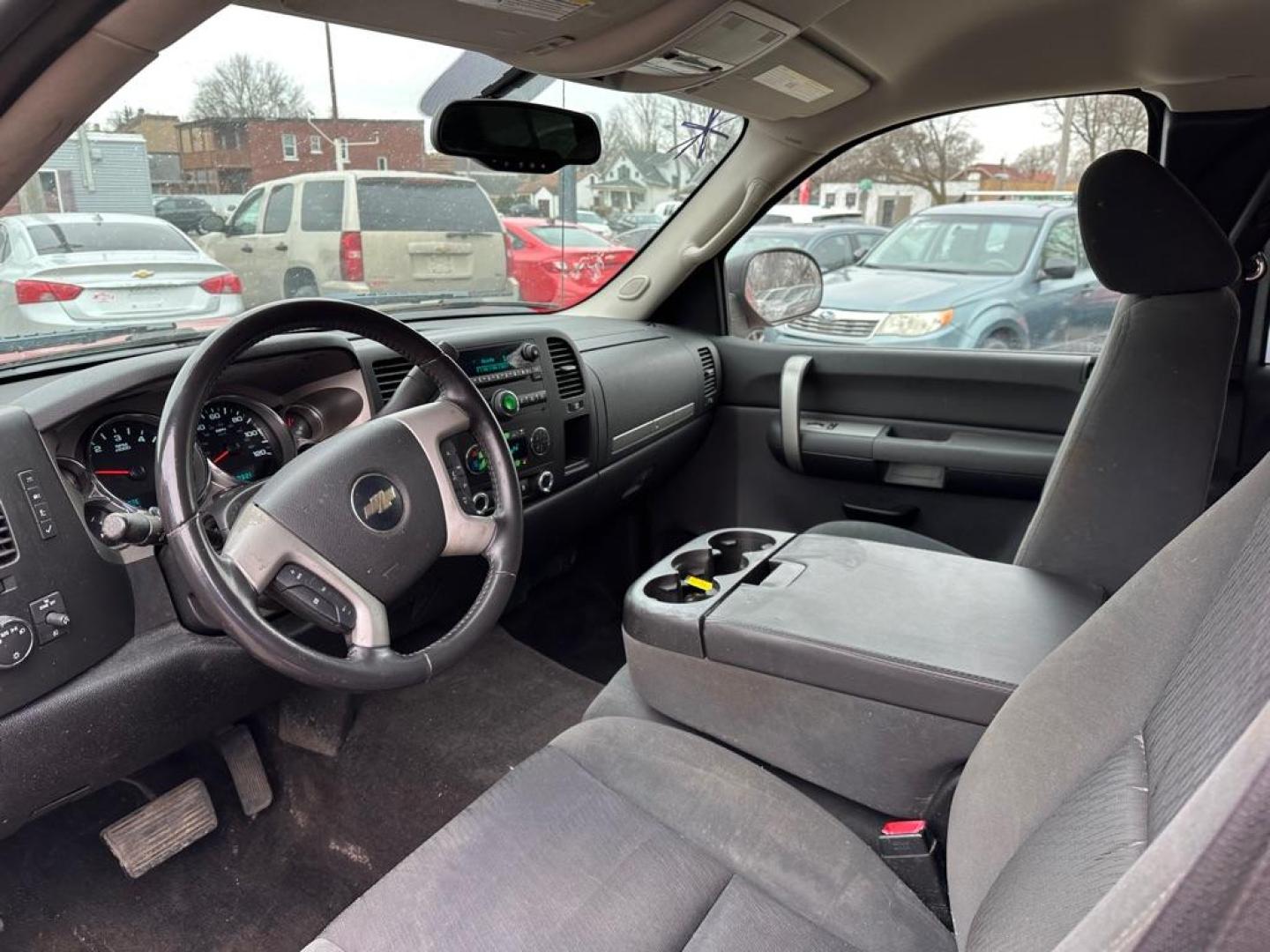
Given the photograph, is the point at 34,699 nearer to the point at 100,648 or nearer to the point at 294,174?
the point at 100,648

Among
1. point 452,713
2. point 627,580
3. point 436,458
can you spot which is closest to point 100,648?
point 436,458

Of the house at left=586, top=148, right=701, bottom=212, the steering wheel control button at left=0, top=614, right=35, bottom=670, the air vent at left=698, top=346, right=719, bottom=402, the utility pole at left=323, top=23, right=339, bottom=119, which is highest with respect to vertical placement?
the utility pole at left=323, top=23, right=339, bottom=119

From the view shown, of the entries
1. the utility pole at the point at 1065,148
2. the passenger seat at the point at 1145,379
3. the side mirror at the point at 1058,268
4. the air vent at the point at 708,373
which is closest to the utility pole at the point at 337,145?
the air vent at the point at 708,373

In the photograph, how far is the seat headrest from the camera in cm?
144

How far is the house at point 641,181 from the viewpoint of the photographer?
2717 mm

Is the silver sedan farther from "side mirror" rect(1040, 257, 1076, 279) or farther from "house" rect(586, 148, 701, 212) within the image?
"side mirror" rect(1040, 257, 1076, 279)

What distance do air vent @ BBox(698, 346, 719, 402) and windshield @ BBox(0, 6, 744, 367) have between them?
1.30 feet

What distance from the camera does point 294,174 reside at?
2188mm

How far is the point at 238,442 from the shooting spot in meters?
1.57

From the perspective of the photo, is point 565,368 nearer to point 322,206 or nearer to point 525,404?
point 525,404

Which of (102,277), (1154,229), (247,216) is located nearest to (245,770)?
(102,277)

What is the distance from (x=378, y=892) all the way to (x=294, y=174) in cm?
168

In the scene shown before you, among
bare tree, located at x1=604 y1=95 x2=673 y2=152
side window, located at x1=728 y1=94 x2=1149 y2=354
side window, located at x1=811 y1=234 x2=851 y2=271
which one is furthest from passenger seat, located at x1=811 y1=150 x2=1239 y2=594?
side window, located at x1=811 y1=234 x2=851 y2=271

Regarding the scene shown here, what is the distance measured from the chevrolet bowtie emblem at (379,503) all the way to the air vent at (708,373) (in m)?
1.66
